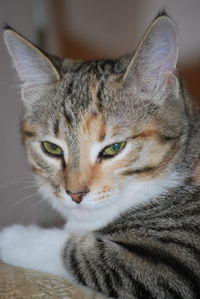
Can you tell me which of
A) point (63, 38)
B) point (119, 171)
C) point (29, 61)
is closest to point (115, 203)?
point (119, 171)

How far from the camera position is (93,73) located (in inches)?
52.5

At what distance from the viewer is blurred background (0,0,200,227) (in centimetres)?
198

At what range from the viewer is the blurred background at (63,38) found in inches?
77.9

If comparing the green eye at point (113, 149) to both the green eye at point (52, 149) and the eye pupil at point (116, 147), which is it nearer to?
the eye pupil at point (116, 147)

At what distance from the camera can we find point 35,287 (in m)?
1.00

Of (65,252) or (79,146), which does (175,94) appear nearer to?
(79,146)

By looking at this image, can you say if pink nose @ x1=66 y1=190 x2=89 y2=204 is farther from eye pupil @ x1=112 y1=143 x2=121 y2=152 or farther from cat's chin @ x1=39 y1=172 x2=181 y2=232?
eye pupil @ x1=112 y1=143 x2=121 y2=152

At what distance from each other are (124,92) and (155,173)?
25 centimetres

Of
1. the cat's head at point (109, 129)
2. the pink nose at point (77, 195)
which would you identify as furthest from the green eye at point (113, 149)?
the pink nose at point (77, 195)

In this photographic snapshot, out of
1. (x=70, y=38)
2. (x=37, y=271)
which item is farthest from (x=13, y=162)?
(x=37, y=271)

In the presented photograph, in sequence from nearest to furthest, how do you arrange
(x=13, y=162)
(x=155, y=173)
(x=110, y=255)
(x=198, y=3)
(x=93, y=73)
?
(x=110, y=255), (x=155, y=173), (x=93, y=73), (x=198, y=3), (x=13, y=162)

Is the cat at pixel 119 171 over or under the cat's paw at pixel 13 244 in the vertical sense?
over

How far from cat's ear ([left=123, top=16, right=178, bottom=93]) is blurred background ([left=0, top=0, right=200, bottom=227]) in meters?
0.72

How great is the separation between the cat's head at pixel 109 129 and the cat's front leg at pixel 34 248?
107 millimetres
